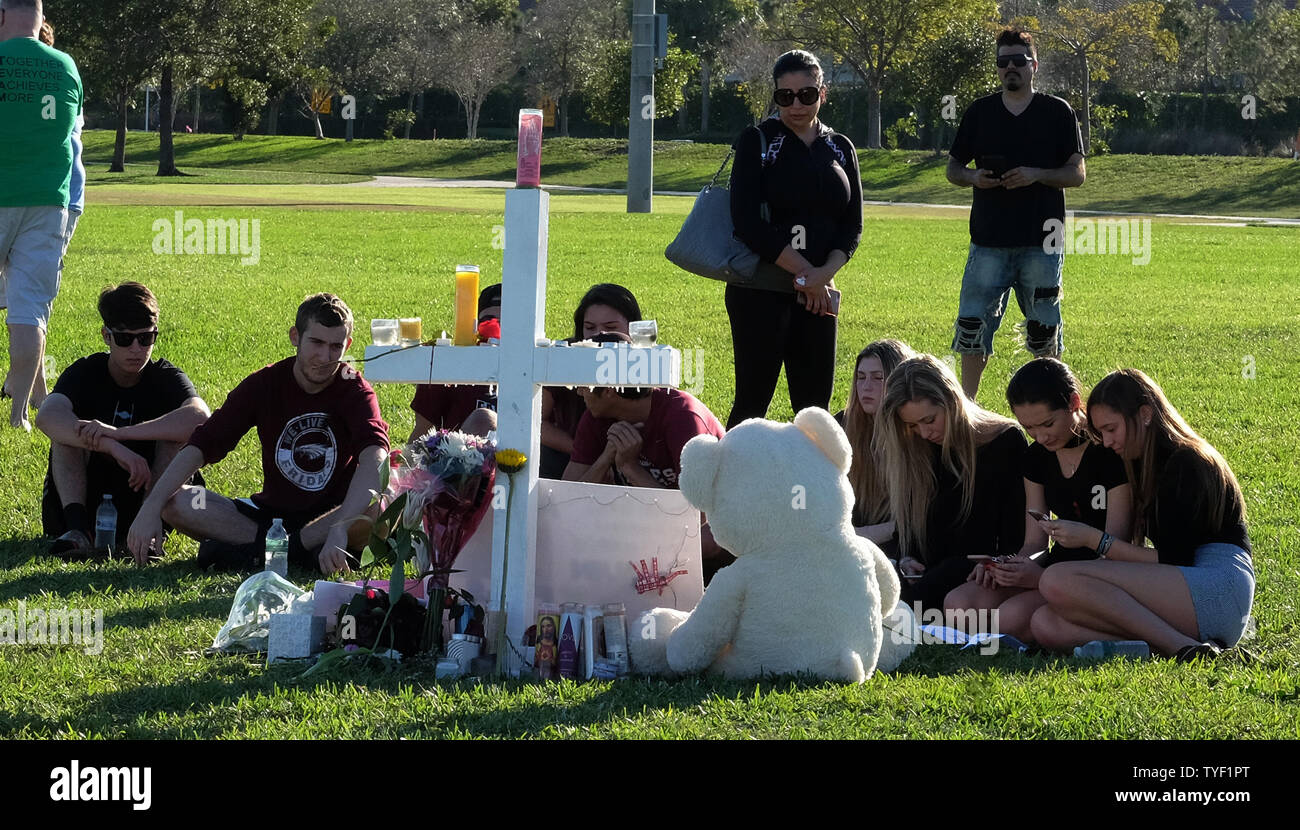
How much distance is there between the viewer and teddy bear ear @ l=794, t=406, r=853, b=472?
4785 mm

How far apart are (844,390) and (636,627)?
577 cm

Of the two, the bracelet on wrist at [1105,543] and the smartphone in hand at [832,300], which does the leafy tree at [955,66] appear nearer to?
the smartphone in hand at [832,300]

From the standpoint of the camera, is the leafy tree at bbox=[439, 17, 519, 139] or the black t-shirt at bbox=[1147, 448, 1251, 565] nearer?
the black t-shirt at bbox=[1147, 448, 1251, 565]

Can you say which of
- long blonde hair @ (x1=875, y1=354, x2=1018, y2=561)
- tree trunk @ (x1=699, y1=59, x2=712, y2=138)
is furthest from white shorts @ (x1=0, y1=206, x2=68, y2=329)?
tree trunk @ (x1=699, y1=59, x2=712, y2=138)

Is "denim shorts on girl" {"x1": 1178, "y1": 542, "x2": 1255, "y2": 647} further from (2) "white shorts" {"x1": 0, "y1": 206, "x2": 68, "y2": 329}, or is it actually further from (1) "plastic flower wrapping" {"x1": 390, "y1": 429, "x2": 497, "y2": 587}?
(2) "white shorts" {"x1": 0, "y1": 206, "x2": 68, "y2": 329}

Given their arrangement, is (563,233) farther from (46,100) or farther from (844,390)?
(46,100)

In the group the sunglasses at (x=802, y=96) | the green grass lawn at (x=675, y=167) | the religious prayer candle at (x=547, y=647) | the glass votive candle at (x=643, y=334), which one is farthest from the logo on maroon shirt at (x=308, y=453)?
the green grass lawn at (x=675, y=167)

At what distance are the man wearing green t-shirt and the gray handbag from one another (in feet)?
11.8

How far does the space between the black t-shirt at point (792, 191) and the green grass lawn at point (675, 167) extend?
36373 mm

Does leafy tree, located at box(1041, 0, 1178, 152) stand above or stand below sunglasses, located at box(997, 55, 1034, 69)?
above

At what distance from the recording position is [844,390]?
1055 cm

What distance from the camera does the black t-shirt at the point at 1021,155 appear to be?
8844 millimetres

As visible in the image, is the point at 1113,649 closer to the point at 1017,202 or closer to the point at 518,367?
the point at 518,367

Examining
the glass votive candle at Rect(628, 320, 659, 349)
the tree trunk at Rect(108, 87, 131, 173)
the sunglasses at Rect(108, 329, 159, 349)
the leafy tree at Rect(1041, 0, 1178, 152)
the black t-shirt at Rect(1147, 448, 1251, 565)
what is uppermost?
the leafy tree at Rect(1041, 0, 1178, 152)
